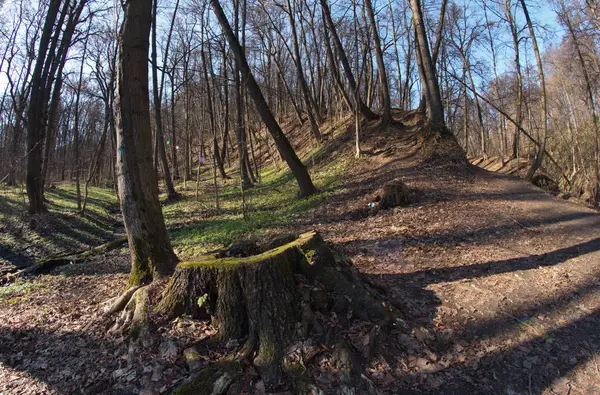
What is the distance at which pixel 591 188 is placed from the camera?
13820 mm

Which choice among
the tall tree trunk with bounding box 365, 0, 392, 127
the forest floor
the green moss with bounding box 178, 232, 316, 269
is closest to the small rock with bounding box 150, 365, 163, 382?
the forest floor

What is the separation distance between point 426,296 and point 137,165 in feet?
14.0

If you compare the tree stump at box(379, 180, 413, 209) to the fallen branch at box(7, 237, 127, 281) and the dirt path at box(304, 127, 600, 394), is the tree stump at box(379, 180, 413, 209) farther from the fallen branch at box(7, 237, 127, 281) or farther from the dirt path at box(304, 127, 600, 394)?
the fallen branch at box(7, 237, 127, 281)

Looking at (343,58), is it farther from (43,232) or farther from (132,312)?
(132,312)

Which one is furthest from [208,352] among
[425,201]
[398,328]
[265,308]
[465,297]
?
[425,201]

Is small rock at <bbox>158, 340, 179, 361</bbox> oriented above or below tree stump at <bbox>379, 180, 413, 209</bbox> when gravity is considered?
below

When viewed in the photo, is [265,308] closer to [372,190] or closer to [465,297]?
[465,297]

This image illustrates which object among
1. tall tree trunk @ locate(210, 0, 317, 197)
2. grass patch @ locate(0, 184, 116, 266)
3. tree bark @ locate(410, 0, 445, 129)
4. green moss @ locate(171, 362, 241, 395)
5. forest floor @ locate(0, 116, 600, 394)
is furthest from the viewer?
tree bark @ locate(410, 0, 445, 129)

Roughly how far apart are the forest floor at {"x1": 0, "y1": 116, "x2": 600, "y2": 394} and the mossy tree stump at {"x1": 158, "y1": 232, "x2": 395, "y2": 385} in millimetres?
218

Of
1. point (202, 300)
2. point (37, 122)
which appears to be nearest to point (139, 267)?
point (202, 300)

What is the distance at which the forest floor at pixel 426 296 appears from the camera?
323 cm

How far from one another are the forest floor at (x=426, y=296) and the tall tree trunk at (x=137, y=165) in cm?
92

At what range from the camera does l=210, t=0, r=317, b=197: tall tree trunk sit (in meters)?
9.88

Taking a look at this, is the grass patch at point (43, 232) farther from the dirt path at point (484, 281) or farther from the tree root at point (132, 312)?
the dirt path at point (484, 281)
